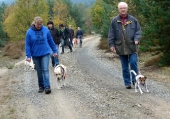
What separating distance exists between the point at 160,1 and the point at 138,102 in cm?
649

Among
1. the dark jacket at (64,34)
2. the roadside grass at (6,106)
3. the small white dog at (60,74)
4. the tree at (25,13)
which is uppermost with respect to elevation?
the tree at (25,13)

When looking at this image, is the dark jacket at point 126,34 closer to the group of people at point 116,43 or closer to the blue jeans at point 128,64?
the group of people at point 116,43

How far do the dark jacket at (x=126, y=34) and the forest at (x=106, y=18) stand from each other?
3.94m

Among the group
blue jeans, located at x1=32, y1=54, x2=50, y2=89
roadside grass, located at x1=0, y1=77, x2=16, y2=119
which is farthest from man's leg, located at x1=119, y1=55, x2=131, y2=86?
roadside grass, located at x1=0, y1=77, x2=16, y2=119

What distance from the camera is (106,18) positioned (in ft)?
103

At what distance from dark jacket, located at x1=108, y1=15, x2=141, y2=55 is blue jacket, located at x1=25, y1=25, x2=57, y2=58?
1817 millimetres

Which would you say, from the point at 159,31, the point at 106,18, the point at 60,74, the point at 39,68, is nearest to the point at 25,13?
the point at 106,18

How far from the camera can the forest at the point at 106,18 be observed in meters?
12.8

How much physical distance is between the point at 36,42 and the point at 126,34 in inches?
96.4

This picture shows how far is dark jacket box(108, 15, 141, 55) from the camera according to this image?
8711 mm

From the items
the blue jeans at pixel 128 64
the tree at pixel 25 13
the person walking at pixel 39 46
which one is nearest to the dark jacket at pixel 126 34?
the blue jeans at pixel 128 64

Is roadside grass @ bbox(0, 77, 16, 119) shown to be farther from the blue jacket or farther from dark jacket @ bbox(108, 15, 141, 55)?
dark jacket @ bbox(108, 15, 141, 55)

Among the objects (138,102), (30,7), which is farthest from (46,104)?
(30,7)

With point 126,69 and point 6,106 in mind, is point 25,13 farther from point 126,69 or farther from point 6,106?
point 6,106
